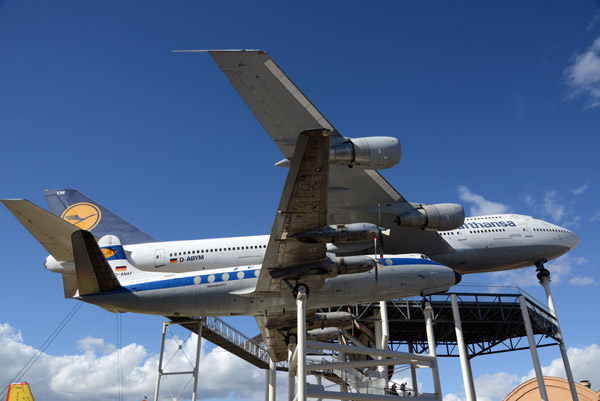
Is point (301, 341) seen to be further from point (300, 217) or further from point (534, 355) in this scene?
point (534, 355)

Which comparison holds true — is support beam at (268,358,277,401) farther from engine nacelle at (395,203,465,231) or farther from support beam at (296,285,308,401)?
support beam at (296,285,308,401)

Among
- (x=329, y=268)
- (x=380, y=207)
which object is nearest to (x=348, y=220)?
(x=380, y=207)

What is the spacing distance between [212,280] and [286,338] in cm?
806

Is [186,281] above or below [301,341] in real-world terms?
above

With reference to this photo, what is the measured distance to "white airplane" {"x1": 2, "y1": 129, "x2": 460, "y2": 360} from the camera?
64.0ft

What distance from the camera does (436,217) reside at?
2569 cm

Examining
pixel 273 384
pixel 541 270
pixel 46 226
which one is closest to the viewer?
pixel 46 226

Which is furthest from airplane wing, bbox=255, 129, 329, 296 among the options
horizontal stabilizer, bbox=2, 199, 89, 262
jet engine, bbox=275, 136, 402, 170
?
horizontal stabilizer, bbox=2, 199, 89, 262

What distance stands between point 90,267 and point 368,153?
13.8 metres

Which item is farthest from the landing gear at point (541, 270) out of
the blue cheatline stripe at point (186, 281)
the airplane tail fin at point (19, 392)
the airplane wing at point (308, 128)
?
the airplane tail fin at point (19, 392)

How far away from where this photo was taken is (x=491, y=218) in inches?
1308

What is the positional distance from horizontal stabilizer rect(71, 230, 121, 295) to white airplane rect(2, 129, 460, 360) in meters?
0.04

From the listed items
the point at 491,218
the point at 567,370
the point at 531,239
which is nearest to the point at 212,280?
the point at 491,218

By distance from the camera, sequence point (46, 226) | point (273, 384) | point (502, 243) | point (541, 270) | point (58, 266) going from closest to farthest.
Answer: point (46, 226) → point (58, 266) → point (502, 243) → point (541, 270) → point (273, 384)
